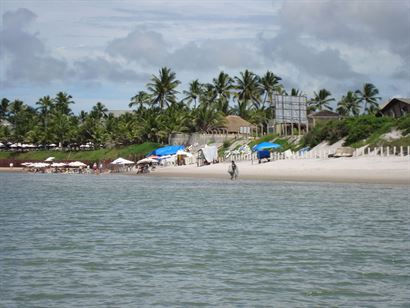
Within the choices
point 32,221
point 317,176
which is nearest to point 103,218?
point 32,221

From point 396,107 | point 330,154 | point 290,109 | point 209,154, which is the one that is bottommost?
point 330,154

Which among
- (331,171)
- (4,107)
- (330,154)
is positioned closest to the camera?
(331,171)

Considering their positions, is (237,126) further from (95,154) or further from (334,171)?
(334,171)

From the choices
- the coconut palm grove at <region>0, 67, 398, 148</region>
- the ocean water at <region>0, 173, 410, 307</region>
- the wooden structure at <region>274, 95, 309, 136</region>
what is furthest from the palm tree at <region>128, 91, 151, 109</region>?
the ocean water at <region>0, 173, 410, 307</region>

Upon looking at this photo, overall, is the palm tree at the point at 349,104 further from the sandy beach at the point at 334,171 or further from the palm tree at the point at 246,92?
the sandy beach at the point at 334,171

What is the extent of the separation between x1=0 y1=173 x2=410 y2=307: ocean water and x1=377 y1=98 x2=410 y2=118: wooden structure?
4753cm

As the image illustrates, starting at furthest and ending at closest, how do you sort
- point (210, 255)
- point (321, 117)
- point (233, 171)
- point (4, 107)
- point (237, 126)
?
point (4, 107)
point (237, 126)
point (321, 117)
point (233, 171)
point (210, 255)

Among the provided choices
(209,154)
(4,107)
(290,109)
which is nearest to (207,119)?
(290,109)

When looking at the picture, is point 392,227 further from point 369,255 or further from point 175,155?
point 175,155

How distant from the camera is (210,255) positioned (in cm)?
1667

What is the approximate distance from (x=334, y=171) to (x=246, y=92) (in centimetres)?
6653

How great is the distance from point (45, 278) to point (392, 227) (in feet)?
38.1

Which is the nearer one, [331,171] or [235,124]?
[331,171]

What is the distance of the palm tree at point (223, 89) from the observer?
112875 mm
